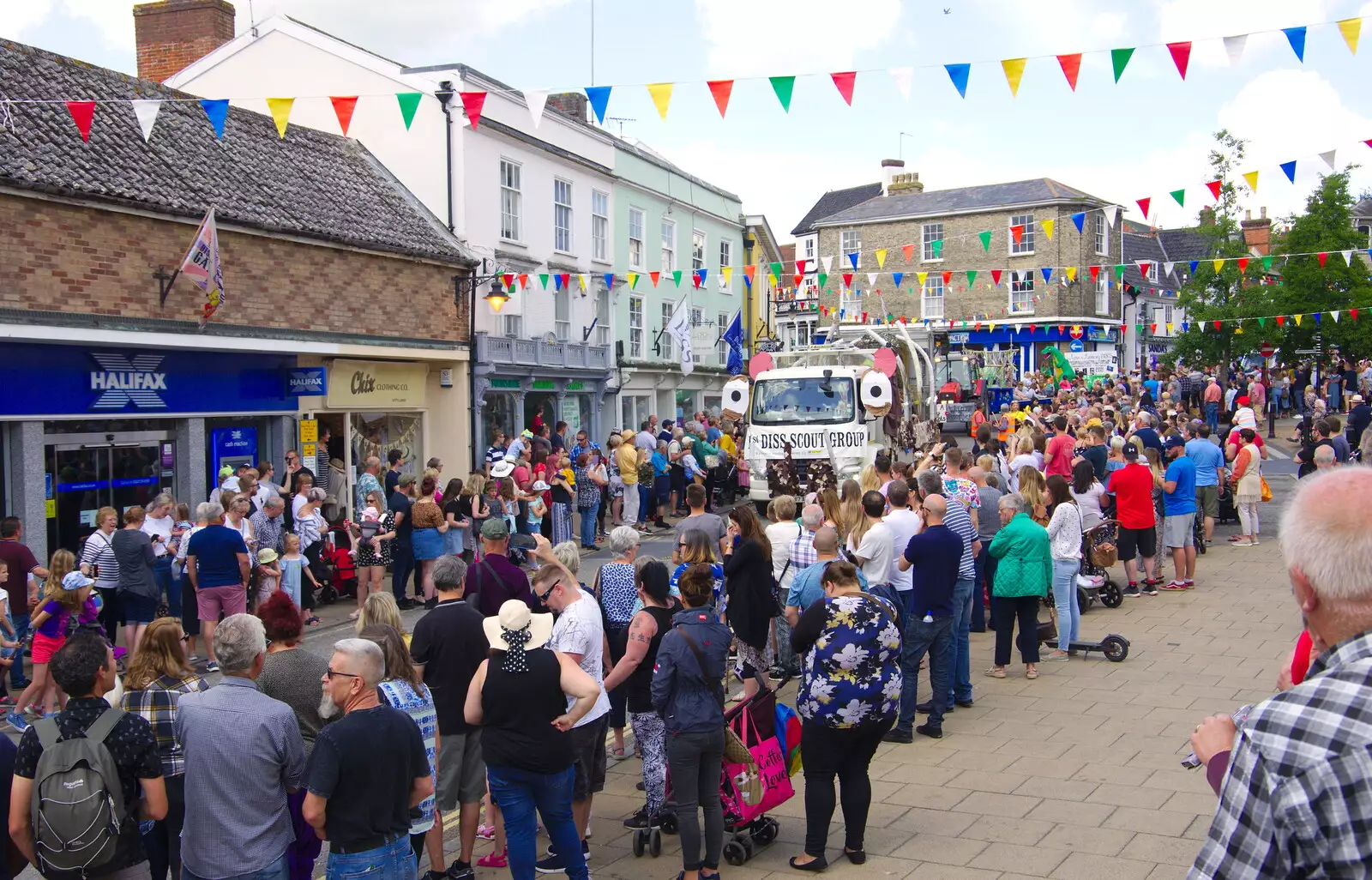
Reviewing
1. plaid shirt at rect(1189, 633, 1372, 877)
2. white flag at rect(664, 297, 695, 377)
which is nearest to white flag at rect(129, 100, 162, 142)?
plaid shirt at rect(1189, 633, 1372, 877)

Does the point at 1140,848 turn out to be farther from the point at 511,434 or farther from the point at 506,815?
the point at 511,434

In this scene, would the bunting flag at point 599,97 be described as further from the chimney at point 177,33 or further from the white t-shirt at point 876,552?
the chimney at point 177,33

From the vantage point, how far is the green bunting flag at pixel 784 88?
36.4ft

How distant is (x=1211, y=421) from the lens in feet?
94.1

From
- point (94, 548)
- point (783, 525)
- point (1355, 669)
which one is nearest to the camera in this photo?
point (1355, 669)

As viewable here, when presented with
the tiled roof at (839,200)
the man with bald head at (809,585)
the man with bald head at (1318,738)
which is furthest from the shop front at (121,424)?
the tiled roof at (839,200)

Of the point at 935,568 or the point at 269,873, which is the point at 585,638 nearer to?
the point at 269,873

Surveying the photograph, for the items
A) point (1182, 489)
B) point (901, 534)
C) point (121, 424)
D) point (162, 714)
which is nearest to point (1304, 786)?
point (162, 714)

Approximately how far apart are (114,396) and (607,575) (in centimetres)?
1010

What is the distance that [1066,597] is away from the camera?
9867 millimetres

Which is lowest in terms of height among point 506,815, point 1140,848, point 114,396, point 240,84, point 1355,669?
point 1140,848

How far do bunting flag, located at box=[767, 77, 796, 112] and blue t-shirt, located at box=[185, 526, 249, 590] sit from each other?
6.78 metres

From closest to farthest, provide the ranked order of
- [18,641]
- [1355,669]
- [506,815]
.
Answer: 1. [1355,669]
2. [506,815]
3. [18,641]

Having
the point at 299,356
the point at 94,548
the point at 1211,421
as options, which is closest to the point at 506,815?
the point at 94,548
